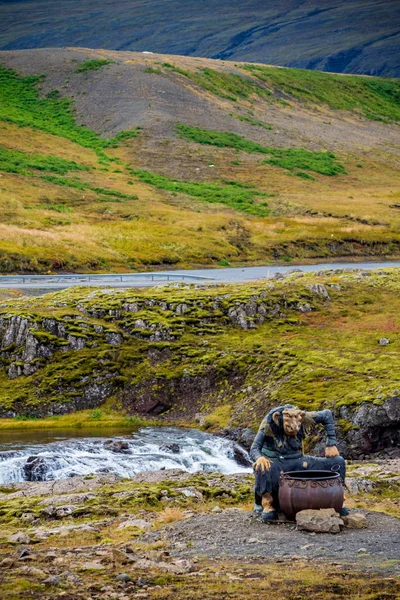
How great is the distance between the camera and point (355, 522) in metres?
26.2

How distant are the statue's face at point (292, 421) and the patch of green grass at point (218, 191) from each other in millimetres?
121038

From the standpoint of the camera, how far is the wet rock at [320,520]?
2553 centimetres

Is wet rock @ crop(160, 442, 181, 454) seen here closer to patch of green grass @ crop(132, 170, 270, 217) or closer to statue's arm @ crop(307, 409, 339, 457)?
statue's arm @ crop(307, 409, 339, 457)

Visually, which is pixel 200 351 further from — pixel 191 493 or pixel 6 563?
pixel 6 563

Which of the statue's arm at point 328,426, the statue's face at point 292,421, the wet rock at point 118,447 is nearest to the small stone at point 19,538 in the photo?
the statue's face at point 292,421

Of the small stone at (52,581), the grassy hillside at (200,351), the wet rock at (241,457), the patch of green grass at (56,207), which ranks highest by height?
the patch of green grass at (56,207)

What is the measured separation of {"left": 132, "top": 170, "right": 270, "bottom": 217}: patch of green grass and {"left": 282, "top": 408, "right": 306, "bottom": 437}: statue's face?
121 metres

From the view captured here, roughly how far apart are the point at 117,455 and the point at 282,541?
20368mm

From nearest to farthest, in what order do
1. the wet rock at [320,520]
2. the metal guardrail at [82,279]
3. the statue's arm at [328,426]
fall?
the wet rock at [320,520] < the statue's arm at [328,426] < the metal guardrail at [82,279]

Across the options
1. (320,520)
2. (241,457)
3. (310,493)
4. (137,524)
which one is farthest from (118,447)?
(320,520)

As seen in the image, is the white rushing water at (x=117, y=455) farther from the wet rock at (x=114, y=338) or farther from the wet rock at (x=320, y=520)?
the wet rock at (x=320, y=520)

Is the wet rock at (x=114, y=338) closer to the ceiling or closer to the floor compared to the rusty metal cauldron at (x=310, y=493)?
closer to the floor

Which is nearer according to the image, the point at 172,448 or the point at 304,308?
the point at 172,448

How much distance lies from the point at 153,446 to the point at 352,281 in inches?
1063
